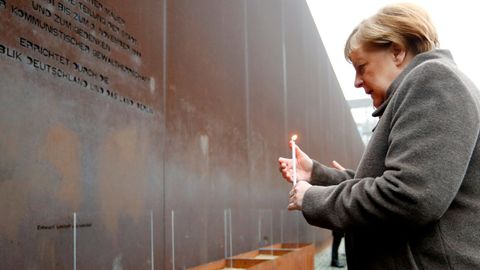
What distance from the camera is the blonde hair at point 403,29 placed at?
4.73 ft

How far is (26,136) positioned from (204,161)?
1.88 m

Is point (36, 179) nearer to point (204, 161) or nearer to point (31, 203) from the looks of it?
point (31, 203)

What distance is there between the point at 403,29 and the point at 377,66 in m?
0.15

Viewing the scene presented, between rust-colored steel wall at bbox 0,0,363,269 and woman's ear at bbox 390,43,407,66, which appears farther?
rust-colored steel wall at bbox 0,0,363,269

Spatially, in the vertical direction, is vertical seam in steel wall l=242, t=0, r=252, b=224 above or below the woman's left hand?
above

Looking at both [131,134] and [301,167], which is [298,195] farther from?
[131,134]

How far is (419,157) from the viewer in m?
1.21

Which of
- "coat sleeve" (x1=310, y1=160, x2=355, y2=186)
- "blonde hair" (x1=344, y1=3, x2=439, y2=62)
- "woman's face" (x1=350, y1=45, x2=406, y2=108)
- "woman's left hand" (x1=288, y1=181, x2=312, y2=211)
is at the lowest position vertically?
"woman's left hand" (x1=288, y1=181, x2=312, y2=211)

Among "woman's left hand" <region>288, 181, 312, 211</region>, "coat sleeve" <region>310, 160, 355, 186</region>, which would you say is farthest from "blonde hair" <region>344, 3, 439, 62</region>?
"coat sleeve" <region>310, 160, 355, 186</region>

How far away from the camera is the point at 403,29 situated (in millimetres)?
1452

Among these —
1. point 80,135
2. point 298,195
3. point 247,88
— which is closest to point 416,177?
point 298,195

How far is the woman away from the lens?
3.96 feet

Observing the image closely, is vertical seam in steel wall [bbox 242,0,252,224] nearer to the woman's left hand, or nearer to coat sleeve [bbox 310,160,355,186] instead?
coat sleeve [bbox 310,160,355,186]

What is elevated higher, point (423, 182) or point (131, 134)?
point (131, 134)
